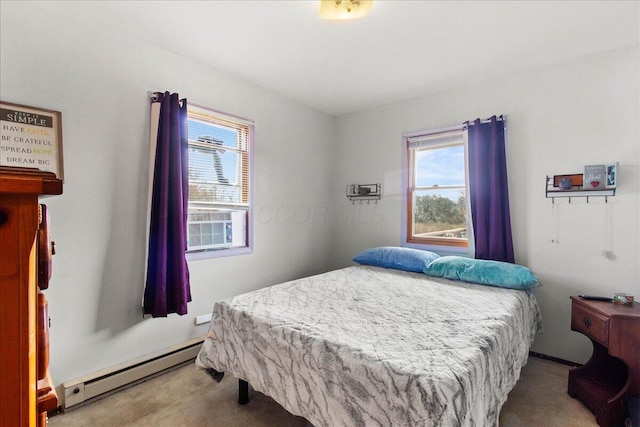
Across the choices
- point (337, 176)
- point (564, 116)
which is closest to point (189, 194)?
point (337, 176)

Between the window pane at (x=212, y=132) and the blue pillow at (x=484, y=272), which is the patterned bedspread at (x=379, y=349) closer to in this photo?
the blue pillow at (x=484, y=272)

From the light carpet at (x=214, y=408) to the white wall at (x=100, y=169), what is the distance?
0.30 m

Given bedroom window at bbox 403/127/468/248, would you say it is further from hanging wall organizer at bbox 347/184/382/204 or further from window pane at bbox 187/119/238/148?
window pane at bbox 187/119/238/148

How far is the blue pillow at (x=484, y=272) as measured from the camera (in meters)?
2.36

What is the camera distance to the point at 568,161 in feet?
8.39

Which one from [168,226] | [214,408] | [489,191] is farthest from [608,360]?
[168,226]

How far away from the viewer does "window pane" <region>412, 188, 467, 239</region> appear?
321 centimetres

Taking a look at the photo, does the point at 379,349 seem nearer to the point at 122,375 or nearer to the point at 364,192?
the point at 122,375

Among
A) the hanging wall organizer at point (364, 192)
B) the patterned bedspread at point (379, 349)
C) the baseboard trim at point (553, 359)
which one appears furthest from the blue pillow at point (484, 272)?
the hanging wall organizer at point (364, 192)

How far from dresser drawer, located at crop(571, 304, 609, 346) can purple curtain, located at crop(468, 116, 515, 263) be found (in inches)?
27.5

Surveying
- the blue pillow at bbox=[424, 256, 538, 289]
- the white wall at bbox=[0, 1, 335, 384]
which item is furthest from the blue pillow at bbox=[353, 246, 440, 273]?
the white wall at bbox=[0, 1, 335, 384]

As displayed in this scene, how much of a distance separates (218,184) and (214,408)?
1.81 metres

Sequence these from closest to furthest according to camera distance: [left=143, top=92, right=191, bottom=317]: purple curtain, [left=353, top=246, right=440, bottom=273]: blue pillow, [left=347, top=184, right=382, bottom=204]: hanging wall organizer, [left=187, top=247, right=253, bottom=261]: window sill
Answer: [left=143, top=92, right=191, bottom=317]: purple curtain, [left=187, top=247, right=253, bottom=261]: window sill, [left=353, top=246, right=440, bottom=273]: blue pillow, [left=347, top=184, right=382, bottom=204]: hanging wall organizer

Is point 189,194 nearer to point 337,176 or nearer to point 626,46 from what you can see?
point 337,176
